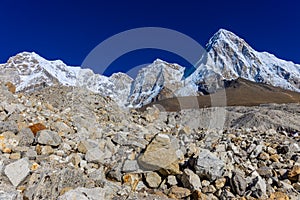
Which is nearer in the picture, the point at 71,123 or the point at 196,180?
the point at 196,180

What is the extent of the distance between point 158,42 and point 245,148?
25.9 feet

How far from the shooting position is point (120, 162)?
6.11 meters

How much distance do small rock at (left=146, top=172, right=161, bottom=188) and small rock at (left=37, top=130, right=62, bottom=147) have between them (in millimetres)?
2104

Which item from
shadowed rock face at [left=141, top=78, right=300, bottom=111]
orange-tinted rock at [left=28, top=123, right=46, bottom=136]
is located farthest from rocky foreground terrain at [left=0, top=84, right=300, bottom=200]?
shadowed rock face at [left=141, top=78, right=300, bottom=111]

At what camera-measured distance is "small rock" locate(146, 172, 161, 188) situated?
5.56 meters

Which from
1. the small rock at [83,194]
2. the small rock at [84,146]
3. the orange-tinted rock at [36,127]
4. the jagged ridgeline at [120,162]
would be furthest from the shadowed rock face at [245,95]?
the small rock at [83,194]

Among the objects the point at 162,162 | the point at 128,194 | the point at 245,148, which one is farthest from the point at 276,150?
the point at 128,194

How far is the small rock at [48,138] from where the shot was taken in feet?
20.2

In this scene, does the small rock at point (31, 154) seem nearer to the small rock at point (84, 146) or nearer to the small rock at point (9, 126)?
the small rock at point (9, 126)

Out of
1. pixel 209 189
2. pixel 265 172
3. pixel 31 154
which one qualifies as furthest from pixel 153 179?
pixel 31 154

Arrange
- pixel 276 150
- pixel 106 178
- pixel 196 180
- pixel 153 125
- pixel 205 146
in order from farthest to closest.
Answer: pixel 153 125
pixel 205 146
pixel 276 150
pixel 106 178
pixel 196 180

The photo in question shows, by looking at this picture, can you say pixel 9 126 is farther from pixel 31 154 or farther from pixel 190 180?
pixel 190 180

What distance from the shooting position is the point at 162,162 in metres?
5.68

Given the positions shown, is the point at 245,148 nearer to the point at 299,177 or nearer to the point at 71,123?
the point at 299,177
